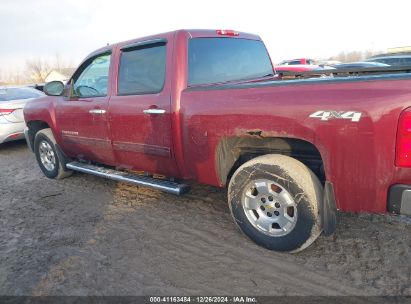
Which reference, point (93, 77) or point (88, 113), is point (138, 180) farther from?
point (93, 77)

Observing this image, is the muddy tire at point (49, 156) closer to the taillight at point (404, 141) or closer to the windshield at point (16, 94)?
the windshield at point (16, 94)

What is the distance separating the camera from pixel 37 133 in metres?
5.68

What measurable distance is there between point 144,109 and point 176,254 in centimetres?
151

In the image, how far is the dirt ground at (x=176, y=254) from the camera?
A: 2714 mm

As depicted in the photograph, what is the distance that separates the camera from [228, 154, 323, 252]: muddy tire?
282 cm

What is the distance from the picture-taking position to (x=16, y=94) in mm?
8742

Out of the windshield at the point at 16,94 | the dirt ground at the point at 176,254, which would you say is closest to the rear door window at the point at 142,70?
the dirt ground at the point at 176,254

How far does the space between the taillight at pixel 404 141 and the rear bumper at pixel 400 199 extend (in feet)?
0.54

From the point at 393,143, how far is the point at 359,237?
1.28m

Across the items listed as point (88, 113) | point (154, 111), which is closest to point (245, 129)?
point (154, 111)

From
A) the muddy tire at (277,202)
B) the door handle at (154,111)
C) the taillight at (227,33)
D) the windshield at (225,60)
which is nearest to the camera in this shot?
the muddy tire at (277,202)

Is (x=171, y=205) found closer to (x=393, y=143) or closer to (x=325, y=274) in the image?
(x=325, y=274)

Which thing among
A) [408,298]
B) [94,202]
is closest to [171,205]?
[94,202]

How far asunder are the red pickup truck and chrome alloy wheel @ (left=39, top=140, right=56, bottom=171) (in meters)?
0.66
